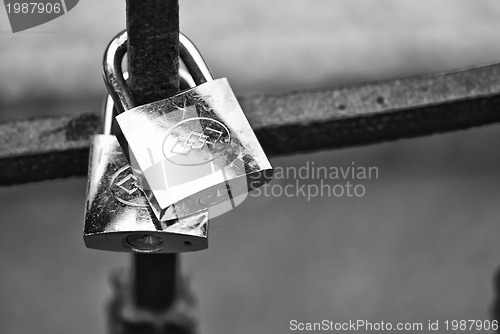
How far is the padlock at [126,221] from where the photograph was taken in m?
0.94

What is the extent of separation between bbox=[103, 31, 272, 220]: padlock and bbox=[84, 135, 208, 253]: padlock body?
2cm

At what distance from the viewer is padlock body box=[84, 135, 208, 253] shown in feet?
3.08

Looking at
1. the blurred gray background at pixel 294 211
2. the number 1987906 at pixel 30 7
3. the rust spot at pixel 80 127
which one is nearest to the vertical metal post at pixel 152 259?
the rust spot at pixel 80 127

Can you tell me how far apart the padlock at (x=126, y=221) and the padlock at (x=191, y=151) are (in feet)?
0.07

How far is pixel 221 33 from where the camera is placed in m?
2.28

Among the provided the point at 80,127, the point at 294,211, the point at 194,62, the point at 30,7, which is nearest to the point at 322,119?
the point at 194,62

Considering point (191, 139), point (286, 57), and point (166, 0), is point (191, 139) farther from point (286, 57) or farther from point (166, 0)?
point (286, 57)

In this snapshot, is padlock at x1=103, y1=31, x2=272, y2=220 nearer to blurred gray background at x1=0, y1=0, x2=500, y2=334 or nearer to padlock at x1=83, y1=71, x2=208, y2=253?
padlock at x1=83, y1=71, x2=208, y2=253

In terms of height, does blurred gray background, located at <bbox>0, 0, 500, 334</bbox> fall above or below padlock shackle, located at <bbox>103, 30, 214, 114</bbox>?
above

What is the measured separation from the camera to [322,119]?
41.8 inches

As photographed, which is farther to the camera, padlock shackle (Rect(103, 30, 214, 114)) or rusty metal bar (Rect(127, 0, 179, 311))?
padlock shackle (Rect(103, 30, 214, 114))

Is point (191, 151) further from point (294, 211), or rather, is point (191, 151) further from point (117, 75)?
point (294, 211)

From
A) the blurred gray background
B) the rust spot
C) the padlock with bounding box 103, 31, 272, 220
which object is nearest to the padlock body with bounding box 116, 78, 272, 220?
the padlock with bounding box 103, 31, 272, 220

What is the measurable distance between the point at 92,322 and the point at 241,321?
1.00 feet
